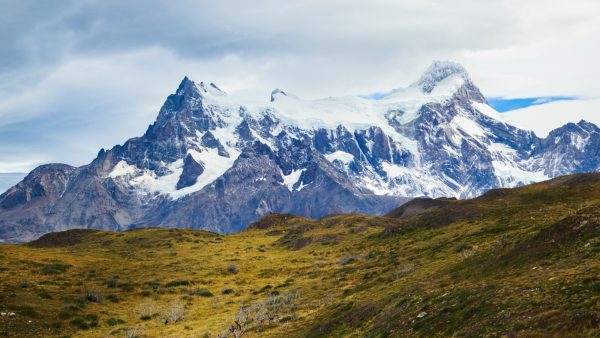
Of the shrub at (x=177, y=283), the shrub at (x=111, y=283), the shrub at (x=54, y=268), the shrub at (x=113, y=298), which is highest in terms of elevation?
the shrub at (x=54, y=268)

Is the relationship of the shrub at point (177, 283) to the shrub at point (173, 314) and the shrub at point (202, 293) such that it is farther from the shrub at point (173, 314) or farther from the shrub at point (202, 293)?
the shrub at point (173, 314)

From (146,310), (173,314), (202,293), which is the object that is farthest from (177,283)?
(173,314)

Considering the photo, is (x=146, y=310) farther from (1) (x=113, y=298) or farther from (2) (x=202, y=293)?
(2) (x=202, y=293)

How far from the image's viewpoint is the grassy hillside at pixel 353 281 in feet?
96.2

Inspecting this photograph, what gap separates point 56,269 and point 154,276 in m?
12.2

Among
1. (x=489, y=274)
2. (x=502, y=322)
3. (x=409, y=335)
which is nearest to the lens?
(x=502, y=322)

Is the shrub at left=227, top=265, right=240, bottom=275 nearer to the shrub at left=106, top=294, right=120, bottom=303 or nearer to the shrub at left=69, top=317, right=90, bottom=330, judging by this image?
the shrub at left=106, top=294, right=120, bottom=303

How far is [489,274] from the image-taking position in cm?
3659

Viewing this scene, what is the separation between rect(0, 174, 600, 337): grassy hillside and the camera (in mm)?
29312

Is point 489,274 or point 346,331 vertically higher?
point 489,274

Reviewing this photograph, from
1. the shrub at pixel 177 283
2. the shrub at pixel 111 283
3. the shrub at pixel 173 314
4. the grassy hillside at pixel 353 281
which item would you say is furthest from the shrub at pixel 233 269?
the shrub at pixel 173 314

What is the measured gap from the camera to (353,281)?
60.8 m

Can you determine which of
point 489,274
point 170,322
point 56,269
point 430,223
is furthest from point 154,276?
point 489,274

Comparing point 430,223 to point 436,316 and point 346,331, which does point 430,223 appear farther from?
point 436,316
